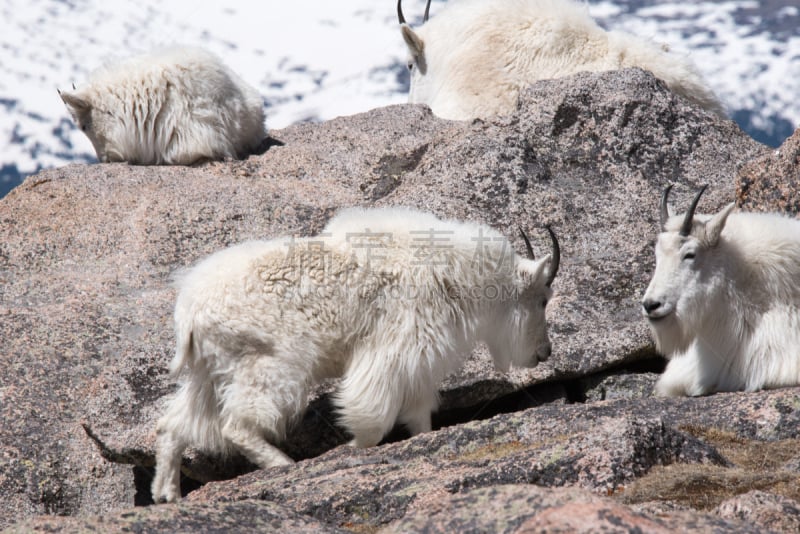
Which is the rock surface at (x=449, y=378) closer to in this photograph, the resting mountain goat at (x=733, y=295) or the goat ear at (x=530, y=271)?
the resting mountain goat at (x=733, y=295)

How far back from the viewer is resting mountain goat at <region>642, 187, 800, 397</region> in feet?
17.5

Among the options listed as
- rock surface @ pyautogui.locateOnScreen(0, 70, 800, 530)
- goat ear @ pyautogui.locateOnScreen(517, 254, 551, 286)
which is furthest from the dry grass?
goat ear @ pyautogui.locateOnScreen(517, 254, 551, 286)

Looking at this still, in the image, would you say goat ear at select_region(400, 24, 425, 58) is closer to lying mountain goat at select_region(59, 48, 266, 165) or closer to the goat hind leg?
lying mountain goat at select_region(59, 48, 266, 165)

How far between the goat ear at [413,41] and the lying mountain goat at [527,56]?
715mm

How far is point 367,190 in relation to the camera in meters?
8.48

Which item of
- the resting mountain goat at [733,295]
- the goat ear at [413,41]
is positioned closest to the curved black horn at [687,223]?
the resting mountain goat at [733,295]

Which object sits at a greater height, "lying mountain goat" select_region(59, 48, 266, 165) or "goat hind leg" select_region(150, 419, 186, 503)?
"lying mountain goat" select_region(59, 48, 266, 165)

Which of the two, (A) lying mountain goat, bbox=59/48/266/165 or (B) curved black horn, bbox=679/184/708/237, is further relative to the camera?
(A) lying mountain goat, bbox=59/48/266/165

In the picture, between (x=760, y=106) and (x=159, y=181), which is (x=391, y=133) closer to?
(x=159, y=181)

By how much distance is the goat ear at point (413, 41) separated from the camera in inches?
459

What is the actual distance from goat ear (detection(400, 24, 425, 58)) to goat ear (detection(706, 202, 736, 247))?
6.94 metres

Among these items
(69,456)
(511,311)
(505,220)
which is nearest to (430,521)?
(511,311)

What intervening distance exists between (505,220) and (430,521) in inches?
190

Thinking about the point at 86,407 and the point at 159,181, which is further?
the point at 159,181
